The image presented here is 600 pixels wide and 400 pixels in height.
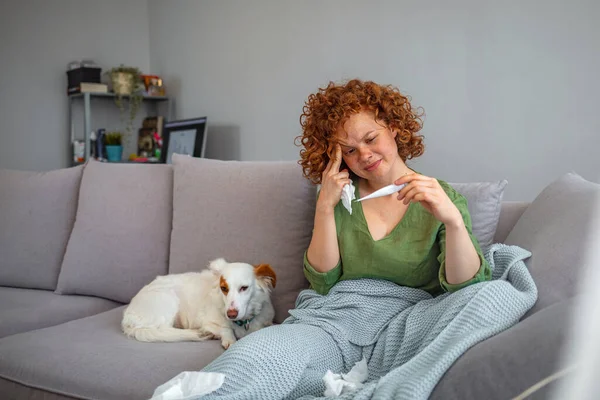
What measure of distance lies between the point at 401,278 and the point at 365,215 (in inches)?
7.2

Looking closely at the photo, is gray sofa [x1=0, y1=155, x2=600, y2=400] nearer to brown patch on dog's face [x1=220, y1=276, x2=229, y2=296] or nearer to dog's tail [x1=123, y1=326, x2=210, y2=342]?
dog's tail [x1=123, y1=326, x2=210, y2=342]

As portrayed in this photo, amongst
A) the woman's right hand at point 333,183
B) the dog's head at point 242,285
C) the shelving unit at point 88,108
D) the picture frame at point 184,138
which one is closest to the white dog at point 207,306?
the dog's head at point 242,285

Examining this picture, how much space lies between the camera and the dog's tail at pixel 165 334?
169 centimetres

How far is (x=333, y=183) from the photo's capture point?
1.45 metres

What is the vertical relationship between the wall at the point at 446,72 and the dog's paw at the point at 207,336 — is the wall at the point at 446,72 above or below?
above

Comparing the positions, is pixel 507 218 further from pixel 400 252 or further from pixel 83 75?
pixel 83 75

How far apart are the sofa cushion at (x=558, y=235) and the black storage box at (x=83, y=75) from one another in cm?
334

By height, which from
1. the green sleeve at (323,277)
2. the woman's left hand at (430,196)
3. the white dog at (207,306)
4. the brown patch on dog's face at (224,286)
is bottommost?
the white dog at (207,306)

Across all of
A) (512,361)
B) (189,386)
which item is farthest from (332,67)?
(512,361)

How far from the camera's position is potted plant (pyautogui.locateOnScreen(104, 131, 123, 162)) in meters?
4.27

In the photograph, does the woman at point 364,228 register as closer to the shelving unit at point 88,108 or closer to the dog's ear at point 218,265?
the dog's ear at point 218,265

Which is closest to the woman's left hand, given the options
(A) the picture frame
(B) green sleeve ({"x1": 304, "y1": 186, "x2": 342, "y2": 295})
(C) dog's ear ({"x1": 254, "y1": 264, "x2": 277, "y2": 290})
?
(B) green sleeve ({"x1": 304, "y1": 186, "x2": 342, "y2": 295})

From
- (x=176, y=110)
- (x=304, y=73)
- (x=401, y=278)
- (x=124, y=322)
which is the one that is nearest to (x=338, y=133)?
(x=401, y=278)

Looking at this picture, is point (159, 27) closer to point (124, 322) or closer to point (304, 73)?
point (304, 73)
